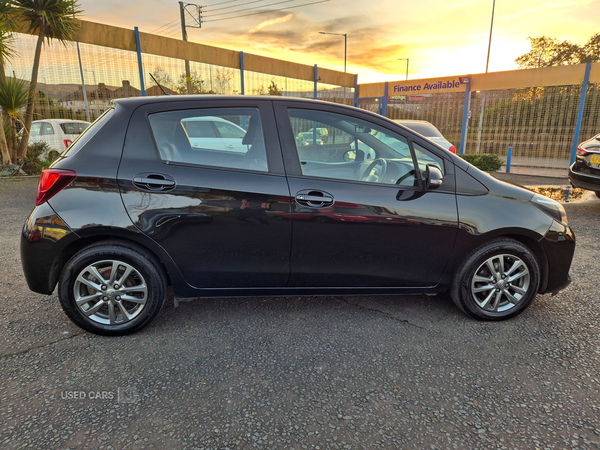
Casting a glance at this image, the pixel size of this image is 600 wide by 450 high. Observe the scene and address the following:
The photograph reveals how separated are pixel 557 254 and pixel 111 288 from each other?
339cm

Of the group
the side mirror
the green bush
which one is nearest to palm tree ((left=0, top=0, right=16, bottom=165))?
the side mirror

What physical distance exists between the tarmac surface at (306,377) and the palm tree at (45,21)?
30.6 feet

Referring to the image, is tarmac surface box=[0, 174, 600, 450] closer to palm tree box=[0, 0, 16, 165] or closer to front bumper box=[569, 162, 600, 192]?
front bumper box=[569, 162, 600, 192]

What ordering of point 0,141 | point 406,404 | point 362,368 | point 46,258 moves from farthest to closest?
1. point 0,141
2. point 46,258
3. point 362,368
4. point 406,404

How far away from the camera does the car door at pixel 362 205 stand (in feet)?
9.31

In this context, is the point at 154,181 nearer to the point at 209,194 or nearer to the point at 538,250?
the point at 209,194

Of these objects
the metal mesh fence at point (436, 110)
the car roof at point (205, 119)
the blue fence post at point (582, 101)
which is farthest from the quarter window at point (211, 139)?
the metal mesh fence at point (436, 110)

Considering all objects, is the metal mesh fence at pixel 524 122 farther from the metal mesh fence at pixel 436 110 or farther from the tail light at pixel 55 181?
the tail light at pixel 55 181

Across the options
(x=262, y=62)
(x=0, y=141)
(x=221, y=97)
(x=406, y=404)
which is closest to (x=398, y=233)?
(x=406, y=404)

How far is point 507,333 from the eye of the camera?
117 inches

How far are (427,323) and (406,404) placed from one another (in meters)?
1.02

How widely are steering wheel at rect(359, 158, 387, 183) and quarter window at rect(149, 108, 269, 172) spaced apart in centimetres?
74

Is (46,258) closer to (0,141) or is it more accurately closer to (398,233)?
(398,233)

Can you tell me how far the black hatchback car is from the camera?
2.72 metres
